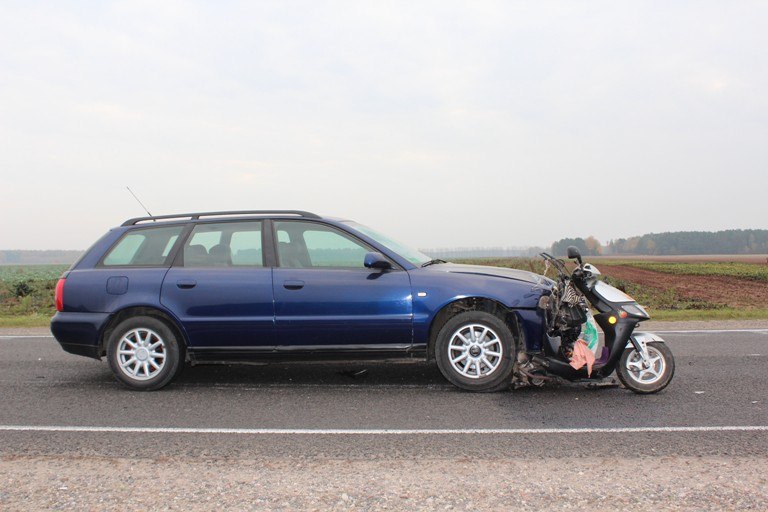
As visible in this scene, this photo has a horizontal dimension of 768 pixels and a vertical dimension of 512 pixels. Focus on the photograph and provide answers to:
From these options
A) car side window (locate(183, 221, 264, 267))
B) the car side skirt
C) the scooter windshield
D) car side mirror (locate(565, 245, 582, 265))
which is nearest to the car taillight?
car side window (locate(183, 221, 264, 267))

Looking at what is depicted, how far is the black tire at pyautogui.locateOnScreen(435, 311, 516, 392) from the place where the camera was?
6246mm

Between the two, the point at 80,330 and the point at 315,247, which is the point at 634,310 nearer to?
the point at 315,247

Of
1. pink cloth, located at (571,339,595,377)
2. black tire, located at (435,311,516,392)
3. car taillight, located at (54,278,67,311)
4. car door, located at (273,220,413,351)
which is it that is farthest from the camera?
car taillight, located at (54,278,67,311)

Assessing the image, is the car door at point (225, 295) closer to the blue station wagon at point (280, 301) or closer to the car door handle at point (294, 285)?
the blue station wagon at point (280, 301)

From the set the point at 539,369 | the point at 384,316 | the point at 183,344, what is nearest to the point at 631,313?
the point at 539,369

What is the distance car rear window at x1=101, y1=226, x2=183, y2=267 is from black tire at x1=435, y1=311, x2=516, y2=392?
2914mm

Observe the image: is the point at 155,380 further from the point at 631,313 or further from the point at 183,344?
the point at 631,313

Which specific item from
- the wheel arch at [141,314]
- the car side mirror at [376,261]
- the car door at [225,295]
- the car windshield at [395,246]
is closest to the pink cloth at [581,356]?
the car windshield at [395,246]

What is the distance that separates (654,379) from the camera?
624cm

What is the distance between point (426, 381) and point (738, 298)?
21.7 metres

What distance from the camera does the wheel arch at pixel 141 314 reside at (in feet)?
21.8

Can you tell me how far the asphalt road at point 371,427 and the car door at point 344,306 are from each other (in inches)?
20.3

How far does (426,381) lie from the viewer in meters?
6.90

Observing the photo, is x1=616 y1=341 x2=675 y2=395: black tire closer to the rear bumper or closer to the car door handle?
the car door handle
